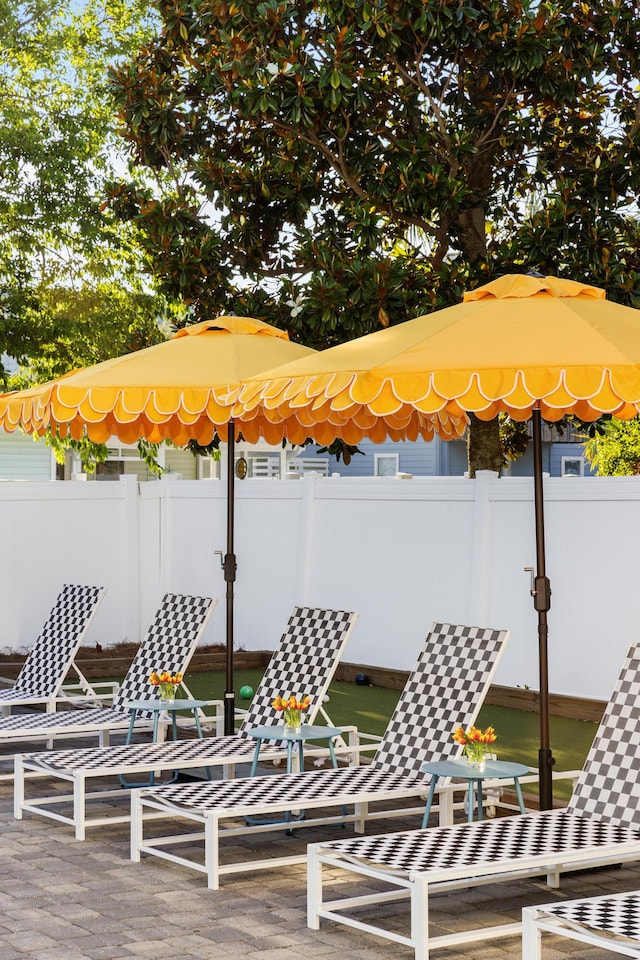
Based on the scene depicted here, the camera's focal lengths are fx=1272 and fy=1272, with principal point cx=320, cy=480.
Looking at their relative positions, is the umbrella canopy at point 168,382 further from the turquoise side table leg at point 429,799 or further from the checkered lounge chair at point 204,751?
the turquoise side table leg at point 429,799

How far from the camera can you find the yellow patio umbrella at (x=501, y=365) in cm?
523

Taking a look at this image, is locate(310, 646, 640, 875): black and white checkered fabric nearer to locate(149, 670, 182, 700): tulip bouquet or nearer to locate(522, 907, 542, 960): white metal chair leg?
locate(522, 907, 542, 960): white metal chair leg

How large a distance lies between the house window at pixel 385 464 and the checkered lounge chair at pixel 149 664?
56.1ft

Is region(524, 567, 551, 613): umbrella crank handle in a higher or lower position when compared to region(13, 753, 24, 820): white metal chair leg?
higher

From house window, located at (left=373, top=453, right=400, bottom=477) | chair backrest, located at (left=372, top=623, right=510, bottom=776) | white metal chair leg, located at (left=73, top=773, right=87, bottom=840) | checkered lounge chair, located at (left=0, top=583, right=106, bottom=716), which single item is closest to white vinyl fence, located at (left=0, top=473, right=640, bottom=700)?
chair backrest, located at (left=372, top=623, right=510, bottom=776)

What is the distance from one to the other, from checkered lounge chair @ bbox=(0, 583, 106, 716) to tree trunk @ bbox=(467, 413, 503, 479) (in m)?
4.34

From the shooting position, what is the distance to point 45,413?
769 centimetres

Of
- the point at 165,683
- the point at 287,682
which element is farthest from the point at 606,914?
the point at 165,683

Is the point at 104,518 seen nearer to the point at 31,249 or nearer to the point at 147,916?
the point at 31,249

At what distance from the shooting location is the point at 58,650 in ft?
32.6

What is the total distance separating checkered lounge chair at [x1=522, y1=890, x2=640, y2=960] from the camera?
4073 mm

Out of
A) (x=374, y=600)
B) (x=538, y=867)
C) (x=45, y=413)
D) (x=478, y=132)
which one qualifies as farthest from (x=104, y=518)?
(x=538, y=867)

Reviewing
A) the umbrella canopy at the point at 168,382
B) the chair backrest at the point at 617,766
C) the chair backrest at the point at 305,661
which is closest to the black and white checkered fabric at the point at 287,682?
the chair backrest at the point at 305,661

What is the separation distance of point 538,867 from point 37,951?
1.96 meters
